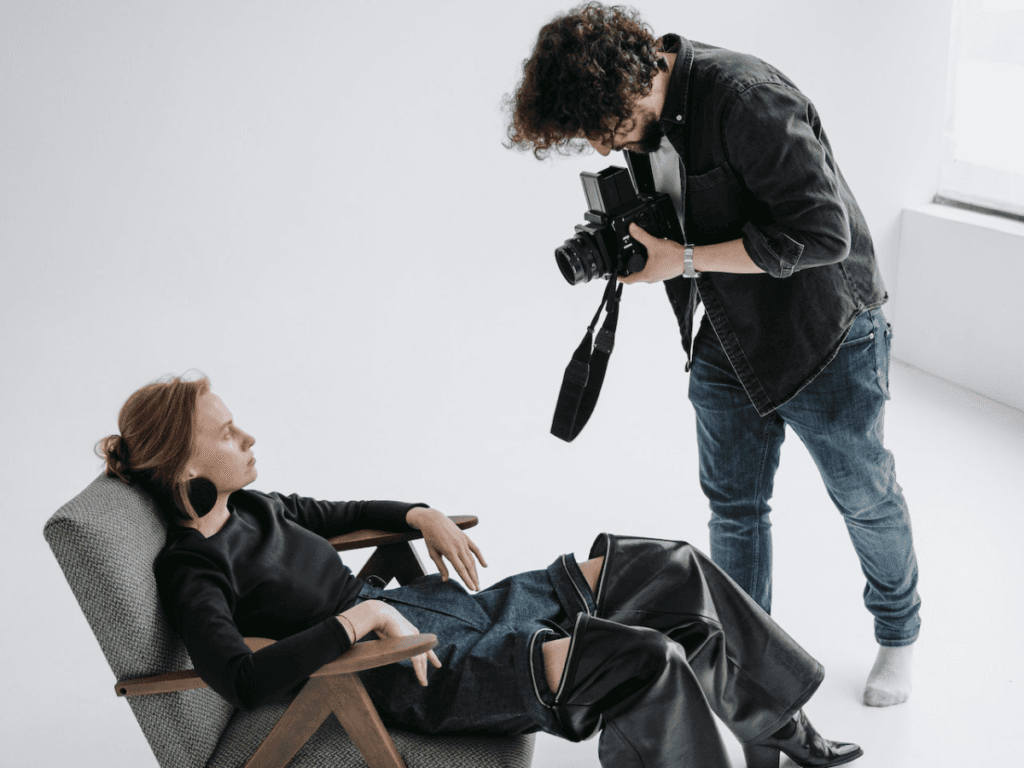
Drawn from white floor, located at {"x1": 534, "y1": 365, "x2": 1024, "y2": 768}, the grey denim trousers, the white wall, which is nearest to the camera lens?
the grey denim trousers

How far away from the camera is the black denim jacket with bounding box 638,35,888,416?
5.33ft

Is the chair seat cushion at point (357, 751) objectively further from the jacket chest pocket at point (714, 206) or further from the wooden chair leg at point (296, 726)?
the jacket chest pocket at point (714, 206)

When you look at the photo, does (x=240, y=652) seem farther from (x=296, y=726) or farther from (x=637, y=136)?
(x=637, y=136)

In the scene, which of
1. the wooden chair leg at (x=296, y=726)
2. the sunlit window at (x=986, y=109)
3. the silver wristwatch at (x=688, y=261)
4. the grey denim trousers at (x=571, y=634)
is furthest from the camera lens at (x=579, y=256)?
the sunlit window at (x=986, y=109)

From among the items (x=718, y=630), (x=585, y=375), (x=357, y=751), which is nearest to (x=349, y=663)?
(x=357, y=751)

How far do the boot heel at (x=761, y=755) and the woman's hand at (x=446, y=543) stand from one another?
62 centimetres

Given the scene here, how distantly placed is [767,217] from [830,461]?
52 cm

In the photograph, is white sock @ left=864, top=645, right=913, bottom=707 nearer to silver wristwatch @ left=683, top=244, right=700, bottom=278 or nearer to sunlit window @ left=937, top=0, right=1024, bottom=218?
silver wristwatch @ left=683, top=244, right=700, bottom=278

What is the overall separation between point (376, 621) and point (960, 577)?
1.76m

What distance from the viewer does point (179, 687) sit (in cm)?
152

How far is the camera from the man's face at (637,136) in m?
1.70

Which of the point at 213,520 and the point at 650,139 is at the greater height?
the point at 650,139

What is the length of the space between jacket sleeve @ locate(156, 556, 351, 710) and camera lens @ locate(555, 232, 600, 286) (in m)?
0.80

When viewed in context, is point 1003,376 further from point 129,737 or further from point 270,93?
point 129,737
